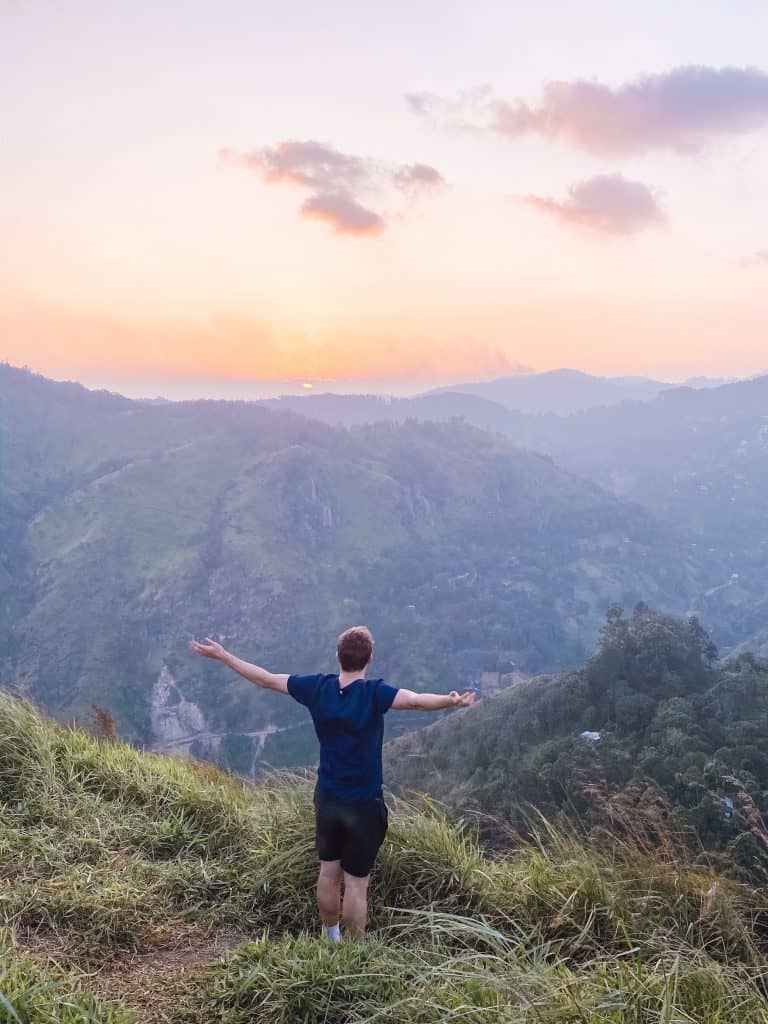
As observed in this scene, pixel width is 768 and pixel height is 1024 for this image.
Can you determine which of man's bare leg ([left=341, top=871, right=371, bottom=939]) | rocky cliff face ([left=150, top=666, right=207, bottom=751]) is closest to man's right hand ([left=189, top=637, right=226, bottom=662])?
man's bare leg ([left=341, top=871, right=371, bottom=939])

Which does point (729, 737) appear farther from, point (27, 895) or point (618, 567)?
point (618, 567)

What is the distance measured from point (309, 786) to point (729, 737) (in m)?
30.0

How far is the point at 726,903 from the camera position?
3529 mm

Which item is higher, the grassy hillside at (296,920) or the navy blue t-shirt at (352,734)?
the navy blue t-shirt at (352,734)

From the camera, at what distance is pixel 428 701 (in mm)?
3658

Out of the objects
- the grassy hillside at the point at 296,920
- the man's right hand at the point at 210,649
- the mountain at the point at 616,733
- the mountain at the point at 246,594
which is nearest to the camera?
the grassy hillside at the point at 296,920

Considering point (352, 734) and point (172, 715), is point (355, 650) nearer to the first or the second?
point (352, 734)

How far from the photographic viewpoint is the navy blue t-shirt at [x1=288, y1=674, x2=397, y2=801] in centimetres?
373

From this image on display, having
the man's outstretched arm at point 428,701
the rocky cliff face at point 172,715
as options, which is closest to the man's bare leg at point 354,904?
the man's outstretched arm at point 428,701

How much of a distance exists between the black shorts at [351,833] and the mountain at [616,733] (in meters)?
17.7

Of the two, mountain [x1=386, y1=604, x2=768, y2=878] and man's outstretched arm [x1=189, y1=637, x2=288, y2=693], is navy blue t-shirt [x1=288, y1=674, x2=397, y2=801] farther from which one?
mountain [x1=386, y1=604, x2=768, y2=878]

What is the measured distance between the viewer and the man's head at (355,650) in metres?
3.83

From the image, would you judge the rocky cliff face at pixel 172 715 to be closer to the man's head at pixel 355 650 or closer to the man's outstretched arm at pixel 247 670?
the man's outstretched arm at pixel 247 670

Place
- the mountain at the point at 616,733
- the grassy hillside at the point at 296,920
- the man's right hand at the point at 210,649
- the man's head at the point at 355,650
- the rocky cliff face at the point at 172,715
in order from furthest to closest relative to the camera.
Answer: the rocky cliff face at the point at 172,715, the mountain at the point at 616,733, the man's right hand at the point at 210,649, the man's head at the point at 355,650, the grassy hillside at the point at 296,920
